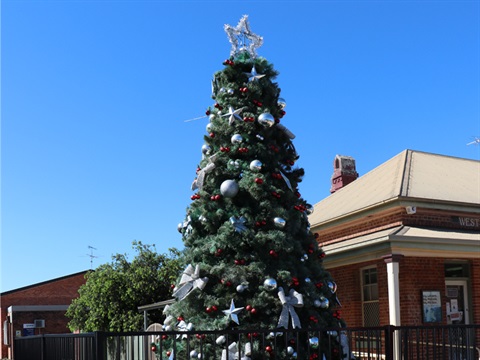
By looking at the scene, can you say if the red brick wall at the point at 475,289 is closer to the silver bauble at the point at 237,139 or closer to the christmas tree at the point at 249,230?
the christmas tree at the point at 249,230

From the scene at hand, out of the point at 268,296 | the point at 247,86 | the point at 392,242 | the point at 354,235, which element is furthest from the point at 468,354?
the point at 354,235

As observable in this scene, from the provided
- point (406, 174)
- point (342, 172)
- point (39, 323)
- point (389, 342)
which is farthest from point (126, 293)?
point (389, 342)

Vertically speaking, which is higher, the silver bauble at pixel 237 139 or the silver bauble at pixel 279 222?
the silver bauble at pixel 237 139

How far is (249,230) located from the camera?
7.66 m

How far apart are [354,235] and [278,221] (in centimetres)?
850

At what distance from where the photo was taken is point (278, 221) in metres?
7.69

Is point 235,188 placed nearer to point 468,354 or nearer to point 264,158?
point 264,158

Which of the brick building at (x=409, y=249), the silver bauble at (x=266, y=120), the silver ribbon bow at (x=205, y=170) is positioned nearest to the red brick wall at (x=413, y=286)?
the brick building at (x=409, y=249)

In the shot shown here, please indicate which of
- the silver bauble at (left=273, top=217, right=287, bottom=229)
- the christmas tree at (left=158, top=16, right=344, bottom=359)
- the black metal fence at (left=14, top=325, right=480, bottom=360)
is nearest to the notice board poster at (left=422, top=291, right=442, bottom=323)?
the black metal fence at (left=14, top=325, right=480, bottom=360)

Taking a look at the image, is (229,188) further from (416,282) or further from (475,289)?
(475,289)

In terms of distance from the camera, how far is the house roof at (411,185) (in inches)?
578

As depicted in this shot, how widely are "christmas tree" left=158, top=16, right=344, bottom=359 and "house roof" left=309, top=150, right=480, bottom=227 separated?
6.40m

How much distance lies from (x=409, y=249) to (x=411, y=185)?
2.79m

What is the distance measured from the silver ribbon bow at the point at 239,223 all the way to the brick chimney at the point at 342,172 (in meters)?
14.1
